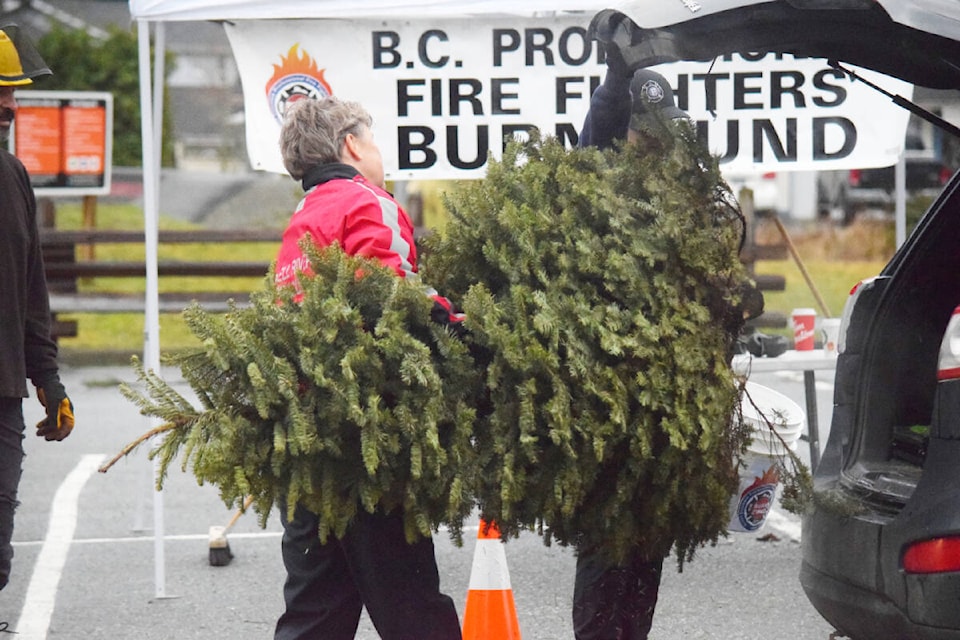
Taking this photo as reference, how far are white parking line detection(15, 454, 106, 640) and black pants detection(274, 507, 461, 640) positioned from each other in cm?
164

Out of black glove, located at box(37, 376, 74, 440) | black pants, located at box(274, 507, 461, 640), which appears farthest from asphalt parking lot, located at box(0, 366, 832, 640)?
black pants, located at box(274, 507, 461, 640)

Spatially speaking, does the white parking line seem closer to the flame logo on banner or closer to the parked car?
the flame logo on banner

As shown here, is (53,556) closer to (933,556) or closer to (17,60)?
(17,60)

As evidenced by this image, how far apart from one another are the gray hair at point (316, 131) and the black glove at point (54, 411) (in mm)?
1141

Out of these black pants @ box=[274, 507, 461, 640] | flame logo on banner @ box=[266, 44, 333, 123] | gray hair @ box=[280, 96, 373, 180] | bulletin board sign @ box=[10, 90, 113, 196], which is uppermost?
bulletin board sign @ box=[10, 90, 113, 196]

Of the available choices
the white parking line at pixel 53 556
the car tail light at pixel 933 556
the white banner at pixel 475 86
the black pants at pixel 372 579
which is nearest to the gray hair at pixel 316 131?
the black pants at pixel 372 579

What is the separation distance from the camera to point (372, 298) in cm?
309

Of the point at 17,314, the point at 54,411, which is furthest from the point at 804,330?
the point at 17,314

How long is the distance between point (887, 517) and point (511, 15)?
310cm

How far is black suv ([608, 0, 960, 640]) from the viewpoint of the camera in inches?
117

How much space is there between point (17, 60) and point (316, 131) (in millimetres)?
1108

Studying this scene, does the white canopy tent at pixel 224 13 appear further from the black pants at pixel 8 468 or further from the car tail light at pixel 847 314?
Answer: the car tail light at pixel 847 314

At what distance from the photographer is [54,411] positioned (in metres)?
4.18

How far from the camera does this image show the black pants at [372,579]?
3.38m
